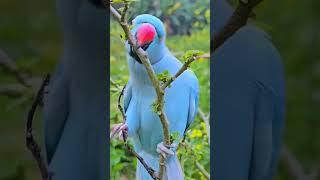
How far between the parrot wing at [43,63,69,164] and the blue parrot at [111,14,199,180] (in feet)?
0.91

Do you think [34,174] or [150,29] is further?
[34,174]

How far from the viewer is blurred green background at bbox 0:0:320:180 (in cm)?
218

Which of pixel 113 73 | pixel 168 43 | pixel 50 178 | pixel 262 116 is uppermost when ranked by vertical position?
pixel 168 43

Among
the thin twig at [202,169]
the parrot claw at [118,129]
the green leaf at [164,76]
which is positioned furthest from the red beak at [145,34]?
the thin twig at [202,169]

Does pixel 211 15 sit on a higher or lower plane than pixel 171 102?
higher

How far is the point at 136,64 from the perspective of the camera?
7.14 feet

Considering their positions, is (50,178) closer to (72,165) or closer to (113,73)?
(72,165)

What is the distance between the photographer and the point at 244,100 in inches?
85.5

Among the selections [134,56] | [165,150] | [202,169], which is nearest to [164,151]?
[165,150]

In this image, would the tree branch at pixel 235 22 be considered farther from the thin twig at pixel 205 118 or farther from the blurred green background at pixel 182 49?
the thin twig at pixel 205 118

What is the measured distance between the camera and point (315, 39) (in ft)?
7.20

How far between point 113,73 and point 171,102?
297mm

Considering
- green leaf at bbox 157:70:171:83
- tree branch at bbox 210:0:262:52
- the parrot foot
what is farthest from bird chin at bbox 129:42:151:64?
the parrot foot

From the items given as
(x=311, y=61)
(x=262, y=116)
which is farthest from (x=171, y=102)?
(x=311, y=61)
